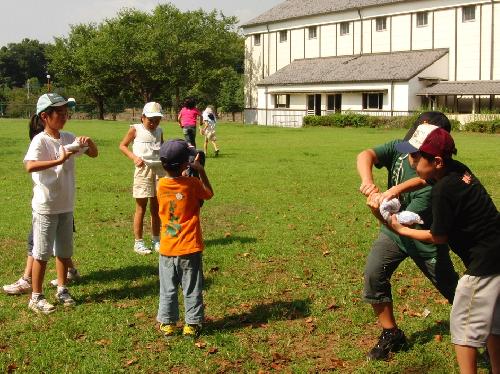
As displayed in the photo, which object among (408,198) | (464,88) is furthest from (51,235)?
(464,88)

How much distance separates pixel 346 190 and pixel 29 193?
6.79m

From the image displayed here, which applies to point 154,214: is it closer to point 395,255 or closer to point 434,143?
point 395,255

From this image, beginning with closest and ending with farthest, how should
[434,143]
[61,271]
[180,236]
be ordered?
[434,143] < [180,236] < [61,271]

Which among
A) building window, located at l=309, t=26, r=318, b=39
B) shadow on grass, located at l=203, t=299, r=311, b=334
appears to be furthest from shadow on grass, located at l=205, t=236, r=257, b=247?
building window, located at l=309, t=26, r=318, b=39

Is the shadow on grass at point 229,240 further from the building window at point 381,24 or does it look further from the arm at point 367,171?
the building window at point 381,24

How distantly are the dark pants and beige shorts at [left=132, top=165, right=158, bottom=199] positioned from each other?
13.1 ft

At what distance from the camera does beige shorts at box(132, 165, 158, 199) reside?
8.20 metres

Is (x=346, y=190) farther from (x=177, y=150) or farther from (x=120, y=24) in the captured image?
(x=120, y=24)

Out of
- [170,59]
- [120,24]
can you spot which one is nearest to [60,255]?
[170,59]

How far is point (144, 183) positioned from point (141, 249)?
2.81ft

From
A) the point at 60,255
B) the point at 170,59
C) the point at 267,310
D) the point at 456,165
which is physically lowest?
the point at 267,310

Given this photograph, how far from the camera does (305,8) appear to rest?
6162 centimetres

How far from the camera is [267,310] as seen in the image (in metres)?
6.09

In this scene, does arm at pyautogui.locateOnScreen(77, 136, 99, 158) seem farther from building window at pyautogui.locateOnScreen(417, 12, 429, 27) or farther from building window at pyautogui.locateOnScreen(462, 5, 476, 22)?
building window at pyautogui.locateOnScreen(417, 12, 429, 27)
